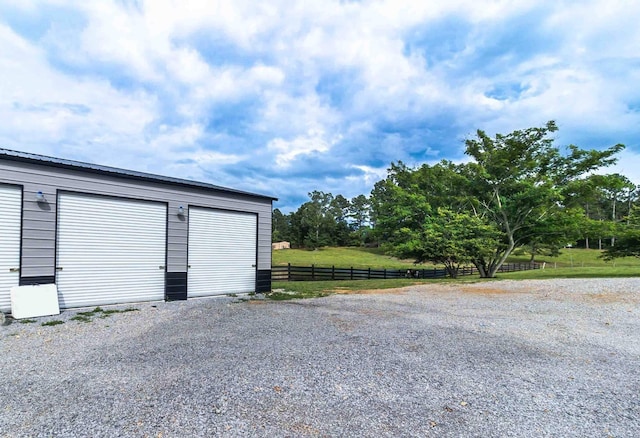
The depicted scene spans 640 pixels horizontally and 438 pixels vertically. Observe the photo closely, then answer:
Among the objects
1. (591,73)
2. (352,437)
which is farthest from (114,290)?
(591,73)

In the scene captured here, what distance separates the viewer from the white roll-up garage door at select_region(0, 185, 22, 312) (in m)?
6.29

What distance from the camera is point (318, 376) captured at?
3.38 meters

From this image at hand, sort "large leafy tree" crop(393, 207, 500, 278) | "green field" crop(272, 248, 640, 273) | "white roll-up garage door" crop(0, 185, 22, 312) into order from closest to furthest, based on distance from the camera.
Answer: "white roll-up garage door" crop(0, 185, 22, 312) → "large leafy tree" crop(393, 207, 500, 278) → "green field" crop(272, 248, 640, 273)

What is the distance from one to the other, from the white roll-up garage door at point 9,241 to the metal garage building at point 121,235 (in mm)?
14

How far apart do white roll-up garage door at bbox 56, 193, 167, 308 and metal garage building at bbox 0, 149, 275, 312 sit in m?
0.02

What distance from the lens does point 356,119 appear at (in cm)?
1628

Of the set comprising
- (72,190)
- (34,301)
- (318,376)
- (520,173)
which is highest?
(520,173)

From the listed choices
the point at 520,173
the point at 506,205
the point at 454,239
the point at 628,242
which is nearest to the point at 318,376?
the point at 454,239

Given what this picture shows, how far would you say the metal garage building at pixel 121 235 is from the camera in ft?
21.4

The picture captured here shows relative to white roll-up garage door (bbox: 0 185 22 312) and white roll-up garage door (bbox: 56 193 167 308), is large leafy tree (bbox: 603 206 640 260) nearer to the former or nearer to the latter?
white roll-up garage door (bbox: 56 193 167 308)

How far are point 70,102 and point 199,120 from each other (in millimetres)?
4133

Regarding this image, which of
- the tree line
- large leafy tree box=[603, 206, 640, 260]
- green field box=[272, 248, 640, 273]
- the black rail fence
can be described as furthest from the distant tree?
large leafy tree box=[603, 206, 640, 260]

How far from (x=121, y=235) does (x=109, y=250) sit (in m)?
0.43

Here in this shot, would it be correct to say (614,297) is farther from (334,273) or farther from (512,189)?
(334,273)
